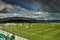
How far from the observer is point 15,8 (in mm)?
2996

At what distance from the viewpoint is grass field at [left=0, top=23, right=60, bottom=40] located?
9.65ft

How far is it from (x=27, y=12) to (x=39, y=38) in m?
0.47

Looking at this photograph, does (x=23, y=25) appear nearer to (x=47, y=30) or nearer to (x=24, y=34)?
(x=24, y=34)

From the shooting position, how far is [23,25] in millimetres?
2973

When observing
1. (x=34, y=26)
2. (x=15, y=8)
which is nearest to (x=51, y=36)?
(x=34, y=26)

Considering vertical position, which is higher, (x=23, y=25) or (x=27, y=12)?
(x=27, y=12)

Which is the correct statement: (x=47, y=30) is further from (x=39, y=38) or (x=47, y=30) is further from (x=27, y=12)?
(x=27, y=12)

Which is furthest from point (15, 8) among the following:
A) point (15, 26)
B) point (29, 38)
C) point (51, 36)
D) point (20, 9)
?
point (51, 36)

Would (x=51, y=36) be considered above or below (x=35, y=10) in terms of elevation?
below

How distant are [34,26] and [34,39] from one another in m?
0.21

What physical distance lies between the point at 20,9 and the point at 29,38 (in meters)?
0.49

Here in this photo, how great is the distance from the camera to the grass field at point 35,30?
2.94m

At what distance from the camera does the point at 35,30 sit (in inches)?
116

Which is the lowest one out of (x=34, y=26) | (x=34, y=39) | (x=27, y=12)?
(x=34, y=39)
